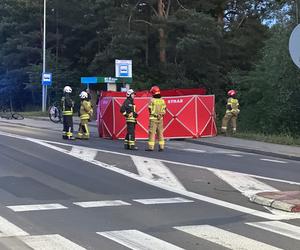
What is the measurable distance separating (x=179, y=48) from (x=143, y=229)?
3321 centimetres

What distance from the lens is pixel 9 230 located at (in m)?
7.14

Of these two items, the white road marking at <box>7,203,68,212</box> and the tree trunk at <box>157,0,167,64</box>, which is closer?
the white road marking at <box>7,203,68,212</box>

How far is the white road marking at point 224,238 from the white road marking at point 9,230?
1989 millimetres

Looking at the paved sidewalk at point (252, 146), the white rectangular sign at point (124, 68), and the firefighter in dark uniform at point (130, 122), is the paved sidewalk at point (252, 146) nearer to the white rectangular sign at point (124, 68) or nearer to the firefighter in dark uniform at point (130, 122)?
the firefighter in dark uniform at point (130, 122)

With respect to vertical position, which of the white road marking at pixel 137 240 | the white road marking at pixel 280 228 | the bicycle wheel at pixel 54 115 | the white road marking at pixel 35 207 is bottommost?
the white road marking at pixel 280 228

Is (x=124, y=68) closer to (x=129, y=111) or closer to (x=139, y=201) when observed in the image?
(x=129, y=111)

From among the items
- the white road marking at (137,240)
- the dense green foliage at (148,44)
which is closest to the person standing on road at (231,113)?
the dense green foliage at (148,44)

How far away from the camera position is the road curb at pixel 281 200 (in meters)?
8.74

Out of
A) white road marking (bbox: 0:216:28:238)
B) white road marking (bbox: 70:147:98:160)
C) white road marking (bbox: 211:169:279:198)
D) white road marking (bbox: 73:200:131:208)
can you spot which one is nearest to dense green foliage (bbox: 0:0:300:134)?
white road marking (bbox: 70:147:98:160)

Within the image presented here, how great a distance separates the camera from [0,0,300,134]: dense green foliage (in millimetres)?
39344

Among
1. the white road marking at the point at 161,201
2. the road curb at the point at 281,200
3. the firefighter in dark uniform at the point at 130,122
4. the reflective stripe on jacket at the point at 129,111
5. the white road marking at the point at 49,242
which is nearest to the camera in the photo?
the white road marking at the point at 49,242

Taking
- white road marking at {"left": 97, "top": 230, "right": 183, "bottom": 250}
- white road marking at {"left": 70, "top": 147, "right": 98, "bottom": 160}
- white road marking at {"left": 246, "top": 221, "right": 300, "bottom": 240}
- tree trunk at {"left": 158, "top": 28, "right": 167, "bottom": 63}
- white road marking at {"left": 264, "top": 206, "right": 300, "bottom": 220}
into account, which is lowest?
white road marking at {"left": 264, "top": 206, "right": 300, "bottom": 220}

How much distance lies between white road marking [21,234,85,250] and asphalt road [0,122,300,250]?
0.01m

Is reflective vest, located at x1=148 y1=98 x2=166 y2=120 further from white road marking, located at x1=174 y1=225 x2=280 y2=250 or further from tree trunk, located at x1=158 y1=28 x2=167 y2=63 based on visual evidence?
tree trunk, located at x1=158 y1=28 x2=167 y2=63
